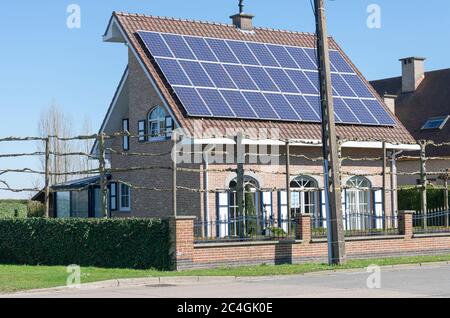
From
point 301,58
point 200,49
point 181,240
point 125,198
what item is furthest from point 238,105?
point 181,240

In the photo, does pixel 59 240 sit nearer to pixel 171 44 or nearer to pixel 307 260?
pixel 307 260

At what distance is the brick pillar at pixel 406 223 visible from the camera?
2919cm

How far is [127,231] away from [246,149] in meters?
9.39

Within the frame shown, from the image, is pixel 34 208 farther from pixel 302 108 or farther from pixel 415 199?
pixel 415 199

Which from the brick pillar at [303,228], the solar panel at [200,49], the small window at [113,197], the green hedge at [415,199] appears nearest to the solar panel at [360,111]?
the solar panel at [200,49]

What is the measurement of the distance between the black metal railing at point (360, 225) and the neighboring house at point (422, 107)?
45.5ft

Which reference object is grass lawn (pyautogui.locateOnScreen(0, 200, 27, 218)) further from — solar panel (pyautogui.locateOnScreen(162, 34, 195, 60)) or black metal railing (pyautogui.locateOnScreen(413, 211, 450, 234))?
black metal railing (pyautogui.locateOnScreen(413, 211, 450, 234))

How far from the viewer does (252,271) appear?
23.5m

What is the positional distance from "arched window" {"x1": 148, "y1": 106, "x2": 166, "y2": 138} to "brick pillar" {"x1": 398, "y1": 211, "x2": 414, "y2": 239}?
376 inches

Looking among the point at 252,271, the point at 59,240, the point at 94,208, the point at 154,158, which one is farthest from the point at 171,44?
the point at 252,271

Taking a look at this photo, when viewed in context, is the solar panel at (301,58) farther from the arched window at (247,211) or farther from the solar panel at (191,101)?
the solar panel at (191,101)

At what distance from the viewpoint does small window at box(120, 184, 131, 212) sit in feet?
119

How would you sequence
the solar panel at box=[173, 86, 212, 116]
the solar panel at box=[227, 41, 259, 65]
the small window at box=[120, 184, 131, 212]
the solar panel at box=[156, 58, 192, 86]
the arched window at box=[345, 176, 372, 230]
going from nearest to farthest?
the solar panel at box=[173, 86, 212, 116]
the solar panel at box=[156, 58, 192, 86]
the solar panel at box=[227, 41, 259, 65]
the arched window at box=[345, 176, 372, 230]
the small window at box=[120, 184, 131, 212]

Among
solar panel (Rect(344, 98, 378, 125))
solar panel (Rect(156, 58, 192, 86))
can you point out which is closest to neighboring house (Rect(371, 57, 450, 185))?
solar panel (Rect(344, 98, 378, 125))
